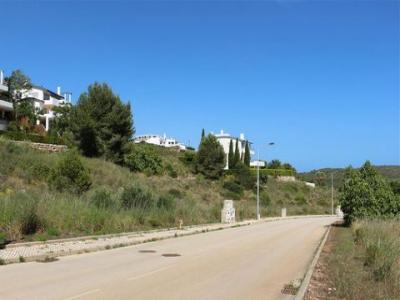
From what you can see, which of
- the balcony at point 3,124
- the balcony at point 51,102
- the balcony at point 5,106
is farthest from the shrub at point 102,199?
the balcony at point 51,102

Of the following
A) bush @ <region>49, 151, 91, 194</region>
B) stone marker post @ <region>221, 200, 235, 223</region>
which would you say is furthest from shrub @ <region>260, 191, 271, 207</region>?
bush @ <region>49, 151, 91, 194</region>

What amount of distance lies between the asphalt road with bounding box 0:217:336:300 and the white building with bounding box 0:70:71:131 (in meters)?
48.2

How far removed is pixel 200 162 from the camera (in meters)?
80.1

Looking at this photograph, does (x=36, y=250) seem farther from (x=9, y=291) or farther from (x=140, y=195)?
(x=140, y=195)

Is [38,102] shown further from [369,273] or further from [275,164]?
[369,273]

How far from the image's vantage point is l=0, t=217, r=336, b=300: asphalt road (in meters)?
10.4

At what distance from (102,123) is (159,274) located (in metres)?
44.8

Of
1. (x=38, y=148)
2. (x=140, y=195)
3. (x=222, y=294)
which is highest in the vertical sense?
(x=38, y=148)

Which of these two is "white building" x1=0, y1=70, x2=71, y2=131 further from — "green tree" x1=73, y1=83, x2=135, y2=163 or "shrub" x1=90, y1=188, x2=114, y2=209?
"shrub" x1=90, y1=188, x2=114, y2=209

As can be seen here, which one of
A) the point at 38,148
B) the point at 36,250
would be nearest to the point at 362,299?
the point at 36,250

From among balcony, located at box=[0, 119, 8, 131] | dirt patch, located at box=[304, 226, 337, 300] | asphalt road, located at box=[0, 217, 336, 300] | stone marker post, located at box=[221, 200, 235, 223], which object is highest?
balcony, located at box=[0, 119, 8, 131]

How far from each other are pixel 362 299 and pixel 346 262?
19.5 feet

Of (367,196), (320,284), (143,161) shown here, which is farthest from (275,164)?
(320,284)

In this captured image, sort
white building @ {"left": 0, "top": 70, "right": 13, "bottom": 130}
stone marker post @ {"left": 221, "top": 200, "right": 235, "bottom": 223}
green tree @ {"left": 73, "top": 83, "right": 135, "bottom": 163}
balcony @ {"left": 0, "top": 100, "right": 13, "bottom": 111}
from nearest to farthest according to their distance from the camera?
stone marker post @ {"left": 221, "top": 200, "right": 235, "bottom": 223} < green tree @ {"left": 73, "top": 83, "right": 135, "bottom": 163} < white building @ {"left": 0, "top": 70, "right": 13, "bottom": 130} < balcony @ {"left": 0, "top": 100, "right": 13, "bottom": 111}
